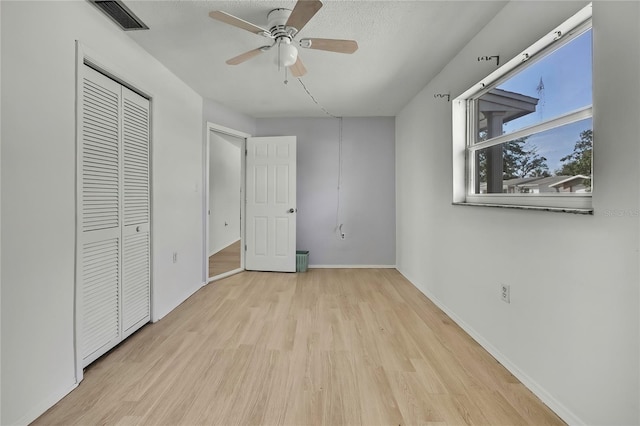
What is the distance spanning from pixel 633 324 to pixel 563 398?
577 mm

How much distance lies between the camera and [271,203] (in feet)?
13.3

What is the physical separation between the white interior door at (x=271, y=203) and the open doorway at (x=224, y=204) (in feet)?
0.98

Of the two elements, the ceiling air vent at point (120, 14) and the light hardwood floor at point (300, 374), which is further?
the ceiling air vent at point (120, 14)

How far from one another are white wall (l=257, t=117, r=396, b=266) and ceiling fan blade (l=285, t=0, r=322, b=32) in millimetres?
2606

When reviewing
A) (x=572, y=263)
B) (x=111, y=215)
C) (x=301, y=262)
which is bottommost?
(x=301, y=262)

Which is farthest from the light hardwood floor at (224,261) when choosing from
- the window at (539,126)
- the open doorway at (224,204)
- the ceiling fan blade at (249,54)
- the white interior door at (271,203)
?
the window at (539,126)

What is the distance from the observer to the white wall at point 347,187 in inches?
167

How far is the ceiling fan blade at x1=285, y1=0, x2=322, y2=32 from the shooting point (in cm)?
142

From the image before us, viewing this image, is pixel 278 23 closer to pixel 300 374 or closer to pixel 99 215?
pixel 99 215

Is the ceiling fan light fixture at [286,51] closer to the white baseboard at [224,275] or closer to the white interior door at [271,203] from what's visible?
the white interior door at [271,203]

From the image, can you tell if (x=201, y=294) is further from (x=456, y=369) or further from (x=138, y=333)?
(x=456, y=369)

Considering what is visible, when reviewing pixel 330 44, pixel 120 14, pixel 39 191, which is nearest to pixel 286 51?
pixel 330 44

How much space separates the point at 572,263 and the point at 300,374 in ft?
5.23

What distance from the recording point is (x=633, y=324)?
3.40 ft
